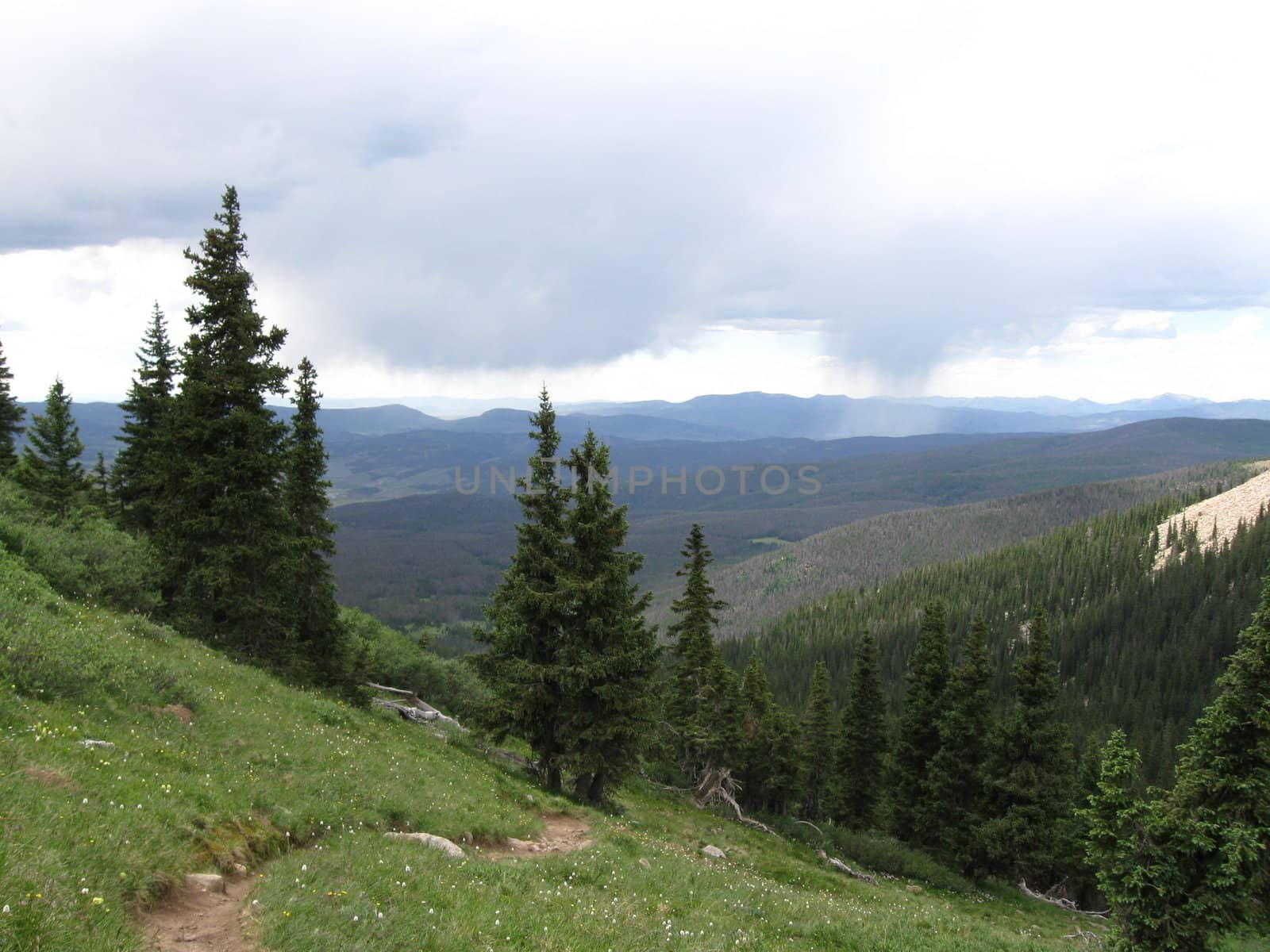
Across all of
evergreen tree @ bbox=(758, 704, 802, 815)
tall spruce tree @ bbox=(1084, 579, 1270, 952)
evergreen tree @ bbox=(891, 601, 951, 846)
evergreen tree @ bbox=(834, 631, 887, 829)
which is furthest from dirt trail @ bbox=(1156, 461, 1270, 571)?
tall spruce tree @ bbox=(1084, 579, 1270, 952)

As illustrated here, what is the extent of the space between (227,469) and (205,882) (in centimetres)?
1803

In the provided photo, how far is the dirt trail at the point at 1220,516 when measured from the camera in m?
166

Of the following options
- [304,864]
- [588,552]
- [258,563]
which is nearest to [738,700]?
[588,552]

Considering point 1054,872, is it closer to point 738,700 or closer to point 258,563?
point 738,700

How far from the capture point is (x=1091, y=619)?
14975 cm

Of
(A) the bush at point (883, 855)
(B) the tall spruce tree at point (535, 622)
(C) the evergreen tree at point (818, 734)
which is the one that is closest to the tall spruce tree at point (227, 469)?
(B) the tall spruce tree at point (535, 622)

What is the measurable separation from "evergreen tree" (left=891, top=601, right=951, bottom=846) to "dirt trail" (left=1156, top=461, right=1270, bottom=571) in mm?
159702

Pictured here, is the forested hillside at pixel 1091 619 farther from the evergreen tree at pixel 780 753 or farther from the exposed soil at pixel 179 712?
the exposed soil at pixel 179 712

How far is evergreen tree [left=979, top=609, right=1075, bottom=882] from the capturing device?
109 ft

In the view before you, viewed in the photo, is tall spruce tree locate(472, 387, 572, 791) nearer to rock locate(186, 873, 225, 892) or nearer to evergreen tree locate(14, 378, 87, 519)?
rock locate(186, 873, 225, 892)

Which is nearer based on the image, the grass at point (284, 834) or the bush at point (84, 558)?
the grass at point (284, 834)

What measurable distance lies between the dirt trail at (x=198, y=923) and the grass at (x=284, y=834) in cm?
22

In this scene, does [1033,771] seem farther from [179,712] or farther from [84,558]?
[84,558]

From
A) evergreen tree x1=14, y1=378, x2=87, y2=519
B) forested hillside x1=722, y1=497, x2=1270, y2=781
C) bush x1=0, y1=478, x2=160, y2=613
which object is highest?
evergreen tree x1=14, y1=378, x2=87, y2=519
